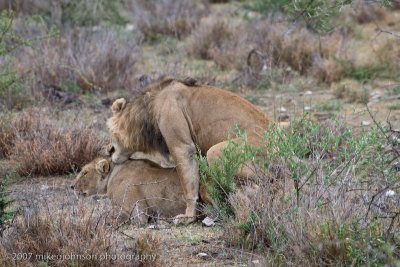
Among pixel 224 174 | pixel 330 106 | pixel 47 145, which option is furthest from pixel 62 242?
pixel 330 106

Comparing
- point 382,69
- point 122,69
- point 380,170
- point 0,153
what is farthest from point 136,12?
point 380,170

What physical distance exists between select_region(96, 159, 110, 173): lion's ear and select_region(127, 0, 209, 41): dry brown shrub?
Answer: 8.73m

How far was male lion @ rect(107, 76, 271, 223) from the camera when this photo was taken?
6.57m

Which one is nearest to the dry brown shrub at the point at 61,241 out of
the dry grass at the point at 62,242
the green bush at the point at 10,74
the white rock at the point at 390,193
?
the dry grass at the point at 62,242

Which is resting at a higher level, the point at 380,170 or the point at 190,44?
the point at 380,170

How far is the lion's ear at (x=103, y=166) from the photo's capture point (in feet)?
23.6

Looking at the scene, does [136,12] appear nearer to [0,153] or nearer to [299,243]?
[0,153]

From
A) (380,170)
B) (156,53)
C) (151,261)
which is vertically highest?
(380,170)

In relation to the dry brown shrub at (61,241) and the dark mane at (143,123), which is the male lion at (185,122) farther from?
the dry brown shrub at (61,241)

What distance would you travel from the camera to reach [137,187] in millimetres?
6812

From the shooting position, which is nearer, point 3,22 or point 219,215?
point 219,215

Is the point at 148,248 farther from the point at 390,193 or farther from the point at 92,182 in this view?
the point at 92,182

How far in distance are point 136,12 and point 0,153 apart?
9101 millimetres

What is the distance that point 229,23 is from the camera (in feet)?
49.7
